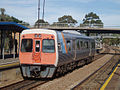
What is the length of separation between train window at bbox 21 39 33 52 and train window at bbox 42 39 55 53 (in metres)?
0.80

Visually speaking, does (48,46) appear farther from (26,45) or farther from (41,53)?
(26,45)

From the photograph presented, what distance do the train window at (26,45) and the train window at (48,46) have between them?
80cm

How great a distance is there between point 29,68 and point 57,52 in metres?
1.94

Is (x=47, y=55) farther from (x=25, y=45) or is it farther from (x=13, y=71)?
(x=13, y=71)

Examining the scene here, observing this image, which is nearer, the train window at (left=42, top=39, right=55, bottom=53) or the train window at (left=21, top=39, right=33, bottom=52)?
the train window at (left=42, top=39, right=55, bottom=53)

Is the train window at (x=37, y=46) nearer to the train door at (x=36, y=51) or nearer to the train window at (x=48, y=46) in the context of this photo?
the train door at (x=36, y=51)

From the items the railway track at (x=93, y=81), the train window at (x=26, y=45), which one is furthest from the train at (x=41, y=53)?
the railway track at (x=93, y=81)

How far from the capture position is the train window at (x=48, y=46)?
39.8ft

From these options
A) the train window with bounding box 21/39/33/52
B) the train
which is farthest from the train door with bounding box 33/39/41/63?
the train window with bounding box 21/39/33/52

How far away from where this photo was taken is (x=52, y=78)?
13.1 meters

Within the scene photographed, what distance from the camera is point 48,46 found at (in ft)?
39.9

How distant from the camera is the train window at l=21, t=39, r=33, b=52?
12399 millimetres

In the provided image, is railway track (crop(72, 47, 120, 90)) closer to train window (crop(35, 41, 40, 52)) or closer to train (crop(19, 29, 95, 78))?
train (crop(19, 29, 95, 78))

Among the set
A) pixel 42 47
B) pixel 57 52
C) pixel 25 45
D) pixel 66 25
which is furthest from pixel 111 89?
pixel 66 25
